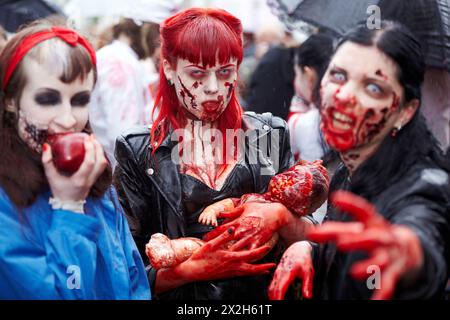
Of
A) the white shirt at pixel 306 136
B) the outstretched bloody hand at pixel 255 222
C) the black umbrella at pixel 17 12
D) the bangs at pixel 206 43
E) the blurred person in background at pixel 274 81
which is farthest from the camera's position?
the blurred person in background at pixel 274 81

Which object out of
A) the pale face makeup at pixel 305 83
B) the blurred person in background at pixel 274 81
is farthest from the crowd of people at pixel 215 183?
the blurred person in background at pixel 274 81

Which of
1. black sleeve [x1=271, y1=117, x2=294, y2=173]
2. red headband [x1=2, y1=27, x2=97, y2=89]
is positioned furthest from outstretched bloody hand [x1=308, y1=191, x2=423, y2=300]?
black sleeve [x1=271, y1=117, x2=294, y2=173]

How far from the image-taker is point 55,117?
244cm

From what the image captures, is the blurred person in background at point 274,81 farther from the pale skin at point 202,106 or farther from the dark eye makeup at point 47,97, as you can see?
the dark eye makeup at point 47,97

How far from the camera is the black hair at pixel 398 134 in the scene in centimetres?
234

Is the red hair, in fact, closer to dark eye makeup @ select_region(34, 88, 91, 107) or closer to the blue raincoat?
dark eye makeup @ select_region(34, 88, 91, 107)

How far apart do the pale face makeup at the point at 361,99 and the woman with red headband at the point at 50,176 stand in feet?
2.47

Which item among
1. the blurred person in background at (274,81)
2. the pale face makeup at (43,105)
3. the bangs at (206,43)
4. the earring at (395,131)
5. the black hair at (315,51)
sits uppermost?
the bangs at (206,43)

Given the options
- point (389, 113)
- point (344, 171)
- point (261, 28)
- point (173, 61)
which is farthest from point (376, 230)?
point (261, 28)

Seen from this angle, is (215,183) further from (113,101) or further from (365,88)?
(113,101)

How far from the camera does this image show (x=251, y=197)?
2852 millimetres

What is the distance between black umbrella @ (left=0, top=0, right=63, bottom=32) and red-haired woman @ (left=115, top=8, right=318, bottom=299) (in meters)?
1.74

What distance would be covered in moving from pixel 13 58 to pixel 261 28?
699cm
